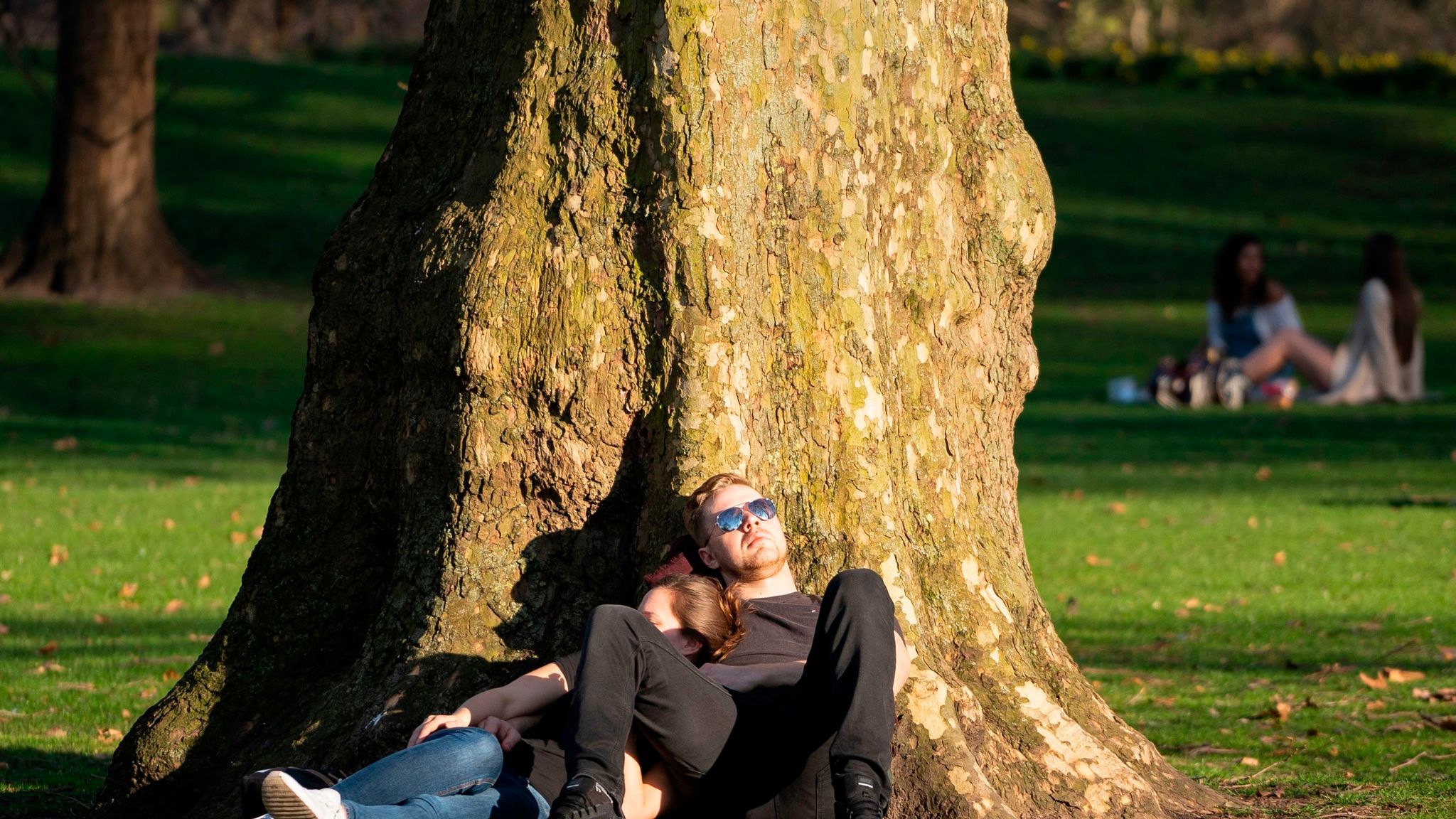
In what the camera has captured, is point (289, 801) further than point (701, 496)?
No

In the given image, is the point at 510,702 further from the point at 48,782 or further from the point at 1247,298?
the point at 1247,298

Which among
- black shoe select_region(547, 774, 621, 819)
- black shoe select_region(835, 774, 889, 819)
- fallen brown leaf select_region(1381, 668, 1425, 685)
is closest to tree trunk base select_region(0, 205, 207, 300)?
fallen brown leaf select_region(1381, 668, 1425, 685)

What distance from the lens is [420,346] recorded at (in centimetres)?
549

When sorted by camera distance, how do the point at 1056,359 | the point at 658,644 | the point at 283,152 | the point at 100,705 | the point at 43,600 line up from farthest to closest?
the point at 283,152 → the point at 1056,359 → the point at 43,600 → the point at 100,705 → the point at 658,644

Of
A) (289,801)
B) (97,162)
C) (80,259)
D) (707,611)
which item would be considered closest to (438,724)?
(289,801)

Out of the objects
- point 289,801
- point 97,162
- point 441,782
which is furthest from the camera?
point 97,162

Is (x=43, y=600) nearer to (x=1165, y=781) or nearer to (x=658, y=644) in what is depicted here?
(x=658, y=644)

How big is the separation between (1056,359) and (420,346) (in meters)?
17.2

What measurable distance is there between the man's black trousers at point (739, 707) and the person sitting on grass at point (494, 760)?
0.34 feet

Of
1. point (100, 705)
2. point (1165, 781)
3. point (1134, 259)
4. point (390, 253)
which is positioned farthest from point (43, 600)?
point (1134, 259)

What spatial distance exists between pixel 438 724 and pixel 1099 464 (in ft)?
34.6

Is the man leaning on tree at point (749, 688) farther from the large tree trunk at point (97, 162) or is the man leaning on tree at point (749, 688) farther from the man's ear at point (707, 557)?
the large tree trunk at point (97, 162)

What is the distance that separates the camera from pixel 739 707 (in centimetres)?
508

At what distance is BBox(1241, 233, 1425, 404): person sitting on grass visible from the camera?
17281 mm
